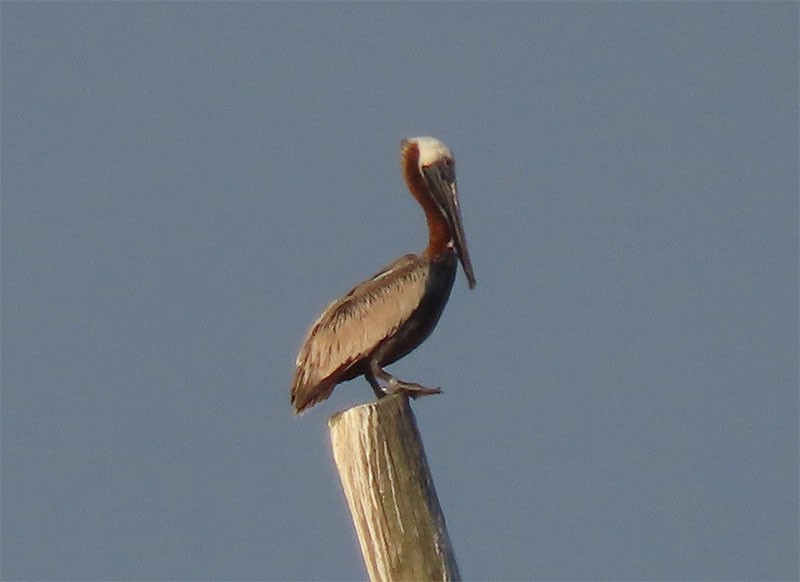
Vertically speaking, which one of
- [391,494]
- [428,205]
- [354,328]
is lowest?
[391,494]

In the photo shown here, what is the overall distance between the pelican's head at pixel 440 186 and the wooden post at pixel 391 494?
3055 millimetres

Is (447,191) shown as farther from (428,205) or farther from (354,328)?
(354,328)

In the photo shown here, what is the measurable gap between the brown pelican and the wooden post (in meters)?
2.81

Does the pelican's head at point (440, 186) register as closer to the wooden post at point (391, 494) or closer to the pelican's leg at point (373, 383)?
the pelican's leg at point (373, 383)

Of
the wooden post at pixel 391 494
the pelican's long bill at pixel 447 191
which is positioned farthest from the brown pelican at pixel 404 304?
the wooden post at pixel 391 494

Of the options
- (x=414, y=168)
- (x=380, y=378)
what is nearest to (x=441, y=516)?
(x=380, y=378)

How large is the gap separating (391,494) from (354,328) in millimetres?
3388

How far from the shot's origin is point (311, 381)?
10523mm

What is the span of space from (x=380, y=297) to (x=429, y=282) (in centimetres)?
29

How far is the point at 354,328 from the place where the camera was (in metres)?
10.8

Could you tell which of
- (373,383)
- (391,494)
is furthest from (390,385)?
(391,494)

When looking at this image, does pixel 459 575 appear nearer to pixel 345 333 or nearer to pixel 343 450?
pixel 343 450

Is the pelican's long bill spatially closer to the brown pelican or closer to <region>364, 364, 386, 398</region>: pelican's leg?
the brown pelican

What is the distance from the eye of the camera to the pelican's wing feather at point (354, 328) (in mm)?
10555
